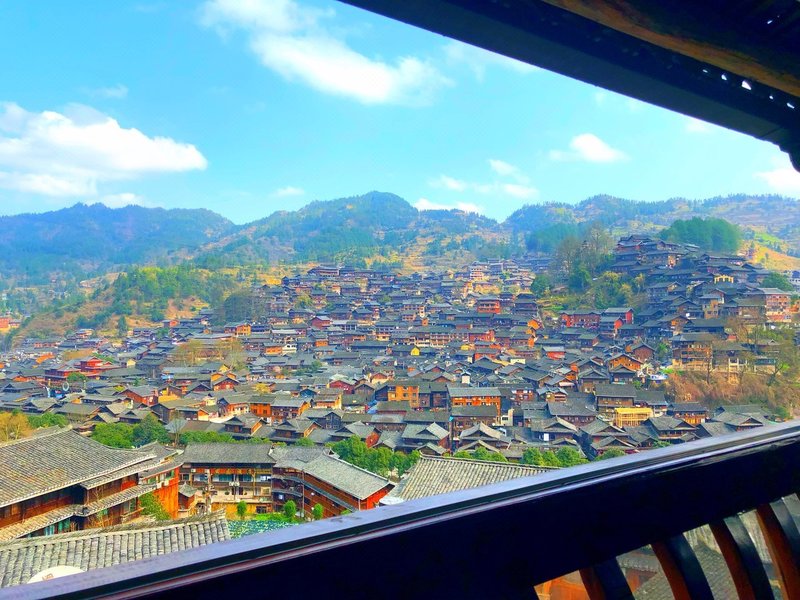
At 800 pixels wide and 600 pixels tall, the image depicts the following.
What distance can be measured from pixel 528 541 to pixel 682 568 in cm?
17

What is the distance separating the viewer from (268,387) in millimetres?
9930

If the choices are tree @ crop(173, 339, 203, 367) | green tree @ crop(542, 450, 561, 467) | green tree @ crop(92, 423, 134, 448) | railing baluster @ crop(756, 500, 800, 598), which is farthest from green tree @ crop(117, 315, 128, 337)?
railing baluster @ crop(756, 500, 800, 598)

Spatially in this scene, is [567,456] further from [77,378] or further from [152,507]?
[77,378]

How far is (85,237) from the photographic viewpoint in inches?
378

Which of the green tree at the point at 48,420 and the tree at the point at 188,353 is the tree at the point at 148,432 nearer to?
the green tree at the point at 48,420

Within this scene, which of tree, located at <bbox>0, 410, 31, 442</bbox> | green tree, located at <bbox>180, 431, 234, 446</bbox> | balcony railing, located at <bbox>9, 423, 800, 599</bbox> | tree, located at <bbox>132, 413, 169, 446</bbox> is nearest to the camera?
balcony railing, located at <bbox>9, 423, 800, 599</bbox>

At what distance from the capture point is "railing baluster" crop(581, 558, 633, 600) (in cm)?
36

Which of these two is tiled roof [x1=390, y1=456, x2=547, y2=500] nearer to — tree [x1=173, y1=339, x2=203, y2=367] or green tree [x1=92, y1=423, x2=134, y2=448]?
green tree [x1=92, y1=423, x2=134, y2=448]

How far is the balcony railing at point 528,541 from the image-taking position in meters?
0.23

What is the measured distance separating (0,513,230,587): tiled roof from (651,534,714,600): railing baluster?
1576 millimetres

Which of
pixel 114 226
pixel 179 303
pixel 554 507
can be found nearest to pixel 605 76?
pixel 554 507

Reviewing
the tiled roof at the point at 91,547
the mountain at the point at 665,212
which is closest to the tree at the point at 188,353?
the tiled roof at the point at 91,547

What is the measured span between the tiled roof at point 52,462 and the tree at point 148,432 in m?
1.97

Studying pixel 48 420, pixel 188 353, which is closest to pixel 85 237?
pixel 188 353
